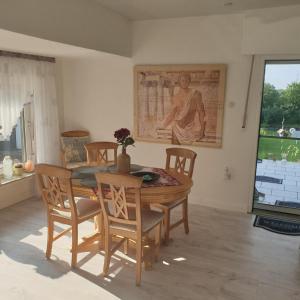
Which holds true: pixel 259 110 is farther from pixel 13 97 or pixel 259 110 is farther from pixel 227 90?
pixel 13 97

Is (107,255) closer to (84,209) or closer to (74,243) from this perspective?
(74,243)

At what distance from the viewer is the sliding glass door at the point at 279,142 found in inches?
152

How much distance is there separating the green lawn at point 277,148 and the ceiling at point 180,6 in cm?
163

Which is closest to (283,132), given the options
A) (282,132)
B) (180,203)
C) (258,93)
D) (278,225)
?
(282,132)

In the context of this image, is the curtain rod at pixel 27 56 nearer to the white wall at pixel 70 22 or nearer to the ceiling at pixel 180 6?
the white wall at pixel 70 22

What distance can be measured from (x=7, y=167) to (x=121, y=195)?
7.93 feet

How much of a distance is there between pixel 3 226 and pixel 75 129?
1958 mm

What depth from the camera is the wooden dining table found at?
Result: 2.65 m

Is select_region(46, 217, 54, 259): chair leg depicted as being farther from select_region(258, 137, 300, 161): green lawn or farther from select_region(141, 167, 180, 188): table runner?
select_region(258, 137, 300, 161): green lawn

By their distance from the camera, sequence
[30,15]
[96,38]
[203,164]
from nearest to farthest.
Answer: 1. [30,15]
2. [96,38]
3. [203,164]

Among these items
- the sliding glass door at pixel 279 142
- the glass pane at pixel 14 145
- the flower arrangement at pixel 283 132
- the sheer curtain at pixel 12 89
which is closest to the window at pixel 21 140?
the glass pane at pixel 14 145

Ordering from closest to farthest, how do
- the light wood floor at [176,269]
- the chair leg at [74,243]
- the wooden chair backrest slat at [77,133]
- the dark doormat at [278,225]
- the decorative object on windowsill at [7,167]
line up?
the light wood floor at [176,269]
the chair leg at [74,243]
the dark doormat at [278,225]
the decorative object on windowsill at [7,167]
the wooden chair backrest slat at [77,133]

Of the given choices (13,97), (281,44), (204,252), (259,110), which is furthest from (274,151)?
(13,97)

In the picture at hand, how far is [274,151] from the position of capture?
4129 mm
